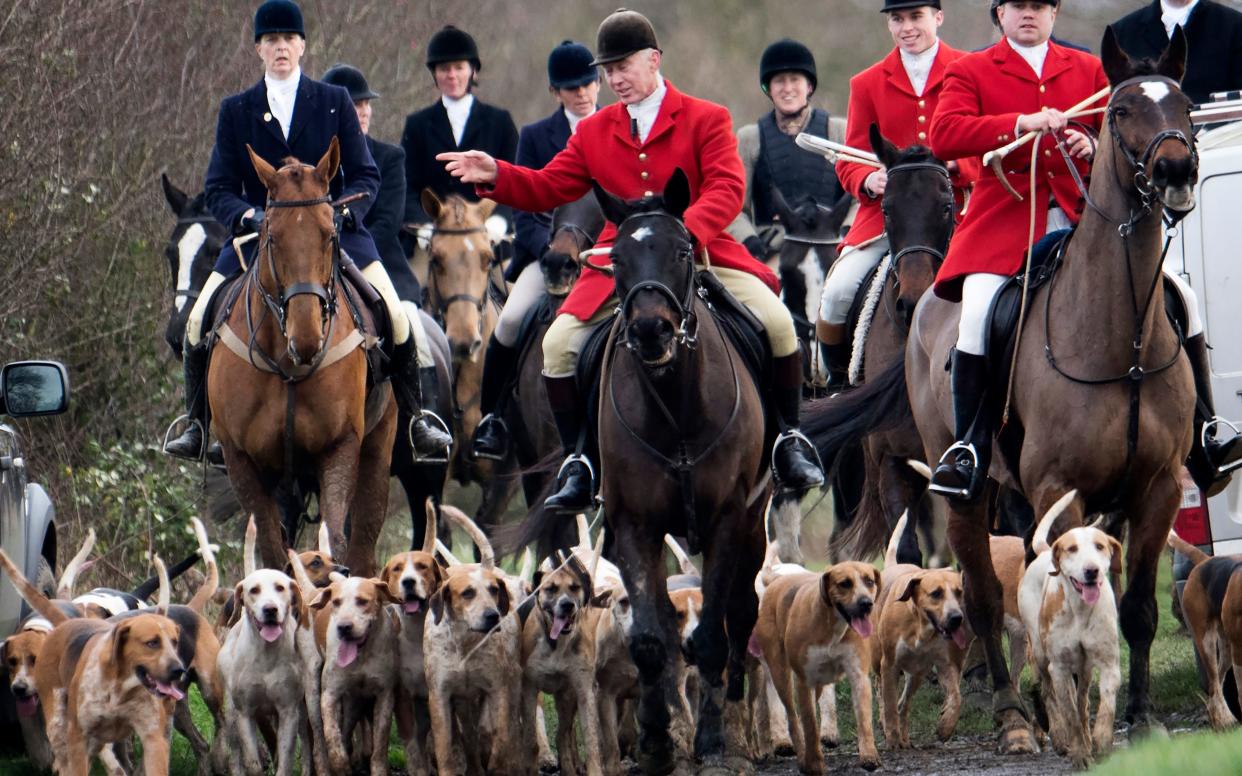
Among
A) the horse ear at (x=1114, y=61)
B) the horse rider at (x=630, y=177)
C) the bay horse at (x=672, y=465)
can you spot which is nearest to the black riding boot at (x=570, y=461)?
the horse rider at (x=630, y=177)

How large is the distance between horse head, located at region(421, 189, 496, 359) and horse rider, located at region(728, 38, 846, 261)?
5.35ft

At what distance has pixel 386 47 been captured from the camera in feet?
77.4

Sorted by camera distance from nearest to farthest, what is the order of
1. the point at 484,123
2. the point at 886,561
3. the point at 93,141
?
1. the point at 886,561
2. the point at 93,141
3. the point at 484,123

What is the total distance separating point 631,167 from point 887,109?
3124mm

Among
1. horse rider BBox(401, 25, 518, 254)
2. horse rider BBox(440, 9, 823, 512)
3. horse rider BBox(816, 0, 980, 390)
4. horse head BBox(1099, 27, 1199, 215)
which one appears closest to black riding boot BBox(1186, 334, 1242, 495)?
horse head BBox(1099, 27, 1199, 215)

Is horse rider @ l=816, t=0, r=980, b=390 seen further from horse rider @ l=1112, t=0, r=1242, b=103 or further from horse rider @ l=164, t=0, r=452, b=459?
horse rider @ l=164, t=0, r=452, b=459

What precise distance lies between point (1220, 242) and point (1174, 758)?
583 centimetres

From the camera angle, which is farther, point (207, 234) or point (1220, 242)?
point (207, 234)

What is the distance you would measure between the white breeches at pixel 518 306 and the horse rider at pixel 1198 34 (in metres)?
3.46

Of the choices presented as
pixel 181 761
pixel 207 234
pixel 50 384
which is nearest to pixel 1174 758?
pixel 50 384

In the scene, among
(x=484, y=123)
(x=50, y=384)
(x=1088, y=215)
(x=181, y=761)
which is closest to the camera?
(x=50, y=384)

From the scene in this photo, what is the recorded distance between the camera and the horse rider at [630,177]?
1035 centimetres

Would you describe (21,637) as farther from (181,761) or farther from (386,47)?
(386,47)

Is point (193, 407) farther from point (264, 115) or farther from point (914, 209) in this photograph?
point (914, 209)
